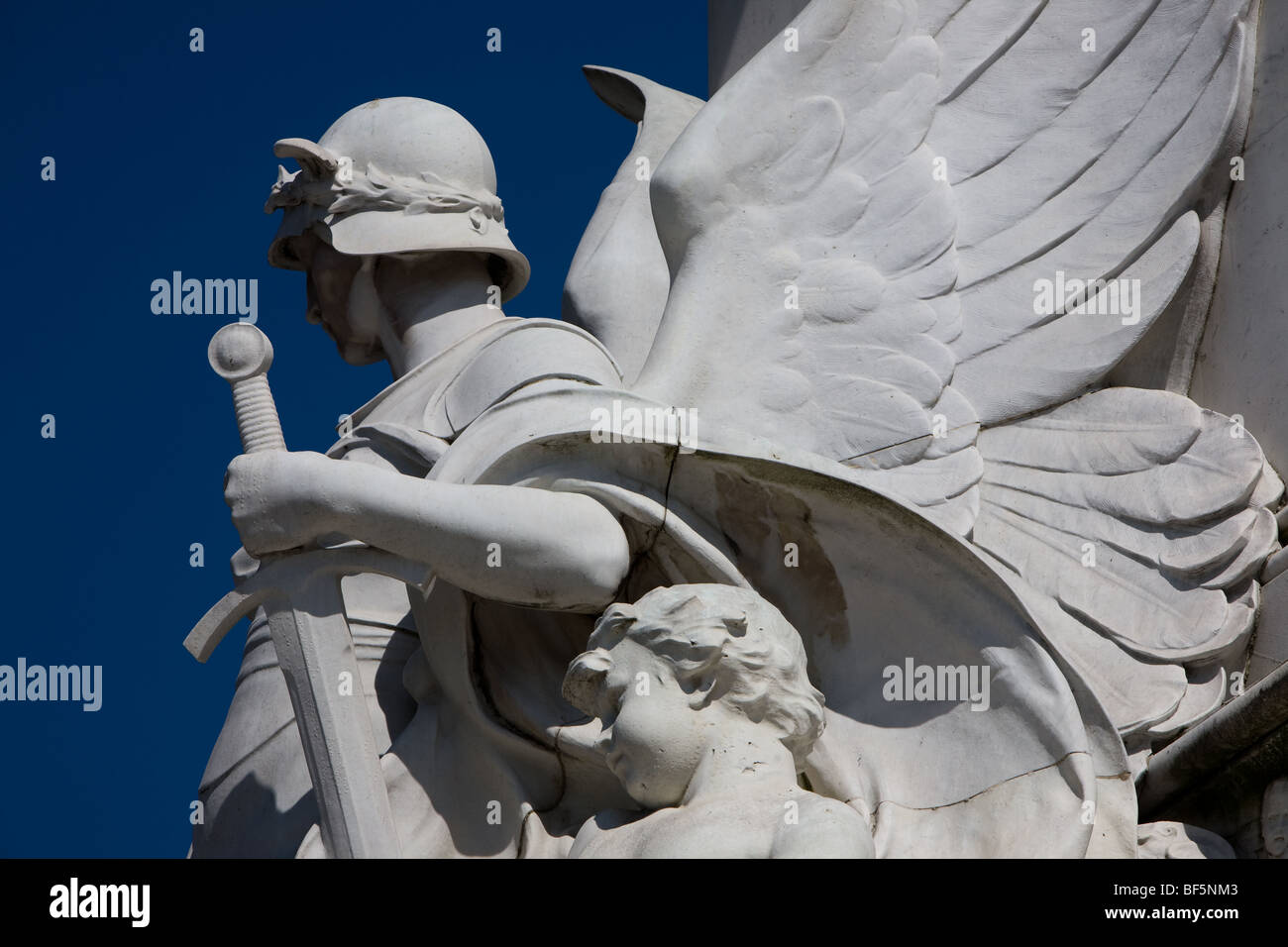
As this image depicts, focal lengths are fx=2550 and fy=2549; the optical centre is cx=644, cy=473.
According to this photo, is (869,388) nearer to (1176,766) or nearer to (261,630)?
(1176,766)

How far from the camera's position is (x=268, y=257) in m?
6.76

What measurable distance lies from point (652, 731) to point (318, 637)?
877 millimetres

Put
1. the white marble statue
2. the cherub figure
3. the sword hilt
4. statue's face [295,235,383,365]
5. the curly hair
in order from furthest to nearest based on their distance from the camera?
statue's face [295,235,383,365], the sword hilt, the white marble statue, the curly hair, the cherub figure

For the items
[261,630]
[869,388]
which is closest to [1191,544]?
[869,388]

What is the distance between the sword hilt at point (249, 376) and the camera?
576 centimetres

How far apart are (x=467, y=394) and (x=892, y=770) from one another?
1.42 m

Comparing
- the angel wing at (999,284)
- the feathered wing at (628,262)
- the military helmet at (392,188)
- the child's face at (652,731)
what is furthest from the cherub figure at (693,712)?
the feathered wing at (628,262)

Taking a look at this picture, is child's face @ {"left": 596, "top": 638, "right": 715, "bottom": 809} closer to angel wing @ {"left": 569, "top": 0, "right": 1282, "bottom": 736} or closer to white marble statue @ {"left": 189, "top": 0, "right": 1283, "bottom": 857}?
white marble statue @ {"left": 189, "top": 0, "right": 1283, "bottom": 857}

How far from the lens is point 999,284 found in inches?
258

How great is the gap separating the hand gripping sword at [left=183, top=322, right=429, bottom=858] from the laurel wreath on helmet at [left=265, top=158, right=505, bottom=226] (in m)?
0.82

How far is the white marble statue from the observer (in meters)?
5.62

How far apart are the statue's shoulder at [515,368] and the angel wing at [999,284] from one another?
6.2 inches

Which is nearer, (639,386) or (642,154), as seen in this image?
(639,386)

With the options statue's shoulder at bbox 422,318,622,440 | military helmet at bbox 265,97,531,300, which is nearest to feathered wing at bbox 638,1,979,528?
statue's shoulder at bbox 422,318,622,440
